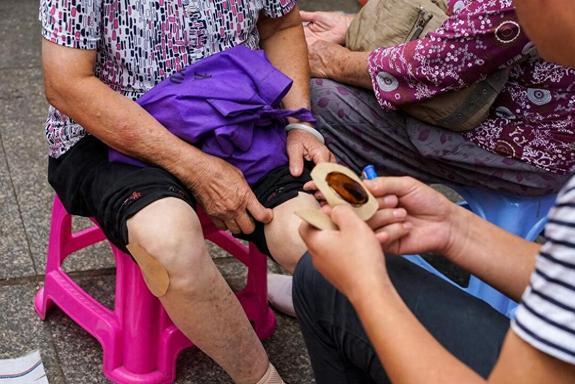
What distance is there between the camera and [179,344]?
2.58 meters

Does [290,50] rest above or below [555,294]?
below

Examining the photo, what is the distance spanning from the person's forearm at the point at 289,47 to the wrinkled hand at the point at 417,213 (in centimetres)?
78

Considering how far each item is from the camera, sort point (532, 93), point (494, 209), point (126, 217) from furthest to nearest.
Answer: point (494, 209) < point (532, 93) < point (126, 217)

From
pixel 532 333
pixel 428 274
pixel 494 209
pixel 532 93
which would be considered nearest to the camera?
pixel 532 333

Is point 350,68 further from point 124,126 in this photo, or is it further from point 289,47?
point 124,126

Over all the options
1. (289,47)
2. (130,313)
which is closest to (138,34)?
(289,47)

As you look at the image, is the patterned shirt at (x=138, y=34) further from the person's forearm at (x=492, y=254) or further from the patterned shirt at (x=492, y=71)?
the person's forearm at (x=492, y=254)

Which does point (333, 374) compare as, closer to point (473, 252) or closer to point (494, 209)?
point (473, 252)

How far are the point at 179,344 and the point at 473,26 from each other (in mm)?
1130

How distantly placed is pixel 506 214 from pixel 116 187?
1.10m

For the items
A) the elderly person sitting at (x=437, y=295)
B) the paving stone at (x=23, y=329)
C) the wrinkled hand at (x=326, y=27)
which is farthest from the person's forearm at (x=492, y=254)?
the paving stone at (x=23, y=329)

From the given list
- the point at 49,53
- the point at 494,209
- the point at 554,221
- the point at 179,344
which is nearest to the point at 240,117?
the point at 49,53

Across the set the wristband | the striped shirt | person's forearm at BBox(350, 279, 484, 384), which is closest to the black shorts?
the wristband

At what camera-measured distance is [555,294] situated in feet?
4.51
